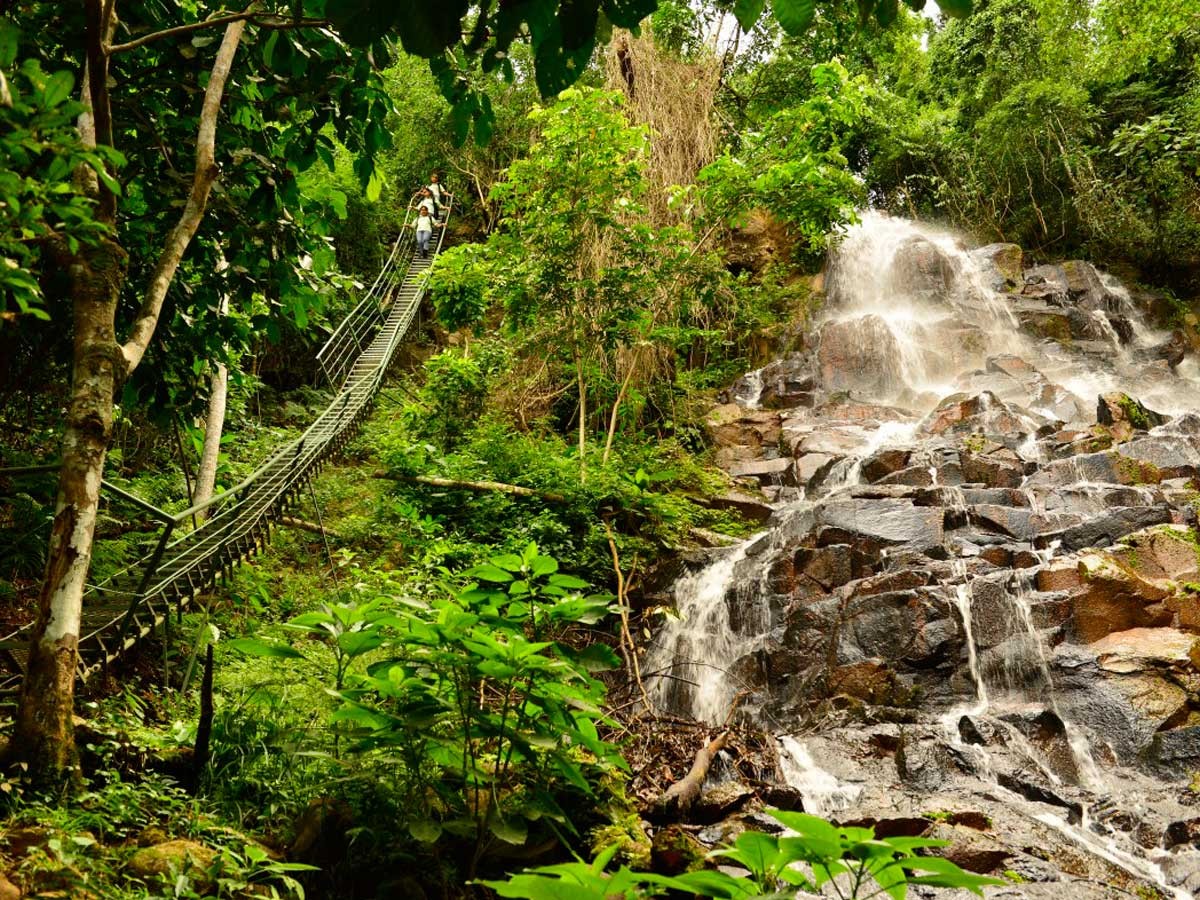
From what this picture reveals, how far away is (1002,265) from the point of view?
14891 millimetres

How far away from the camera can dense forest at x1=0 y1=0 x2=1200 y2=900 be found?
7.32 feet

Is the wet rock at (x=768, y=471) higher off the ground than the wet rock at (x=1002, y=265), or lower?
lower

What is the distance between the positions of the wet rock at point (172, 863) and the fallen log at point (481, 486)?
5.79m

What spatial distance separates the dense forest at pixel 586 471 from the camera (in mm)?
2232

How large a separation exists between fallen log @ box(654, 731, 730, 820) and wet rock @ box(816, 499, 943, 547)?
3597 millimetres

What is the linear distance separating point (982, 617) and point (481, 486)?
15.3 feet

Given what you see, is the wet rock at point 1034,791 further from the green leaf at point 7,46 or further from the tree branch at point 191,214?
the green leaf at point 7,46

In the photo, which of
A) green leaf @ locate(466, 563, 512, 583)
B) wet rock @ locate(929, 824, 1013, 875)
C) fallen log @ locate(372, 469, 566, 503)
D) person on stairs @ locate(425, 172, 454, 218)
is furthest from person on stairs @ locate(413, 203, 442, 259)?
green leaf @ locate(466, 563, 512, 583)

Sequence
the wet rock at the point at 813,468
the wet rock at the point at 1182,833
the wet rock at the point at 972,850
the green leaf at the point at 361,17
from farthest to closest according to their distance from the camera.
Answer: the wet rock at the point at 813,468 → the wet rock at the point at 1182,833 → the wet rock at the point at 972,850 → the green leaf at the point at 361,17

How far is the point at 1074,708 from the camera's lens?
568 centimetres

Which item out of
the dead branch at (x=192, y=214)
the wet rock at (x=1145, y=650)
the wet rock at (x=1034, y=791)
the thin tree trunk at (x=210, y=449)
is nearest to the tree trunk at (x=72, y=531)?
the dead branch at (x=192, y=214)

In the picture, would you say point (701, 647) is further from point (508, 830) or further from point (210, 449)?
point (508, 830)

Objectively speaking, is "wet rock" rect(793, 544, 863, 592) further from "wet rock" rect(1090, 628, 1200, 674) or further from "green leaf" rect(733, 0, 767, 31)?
"green leaf" rect(733, 0, 767, 31)

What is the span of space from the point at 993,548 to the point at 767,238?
32.1 feet
